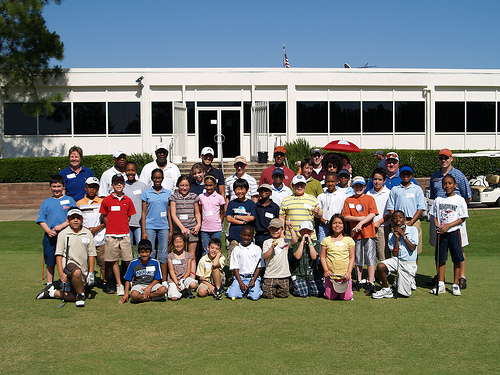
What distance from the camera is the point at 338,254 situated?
7043 mm

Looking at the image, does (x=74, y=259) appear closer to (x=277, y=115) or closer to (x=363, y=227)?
(x=363, y=227)

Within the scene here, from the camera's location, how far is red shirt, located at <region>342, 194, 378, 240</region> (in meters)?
7.39

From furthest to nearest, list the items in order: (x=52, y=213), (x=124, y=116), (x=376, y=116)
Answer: (x=376, y=116)
(x=124, y=116)
(x=52, y=213)

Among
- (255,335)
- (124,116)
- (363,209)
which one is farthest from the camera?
(124,116)

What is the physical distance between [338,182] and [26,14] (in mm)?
16257

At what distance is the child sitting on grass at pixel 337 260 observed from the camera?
269 inches

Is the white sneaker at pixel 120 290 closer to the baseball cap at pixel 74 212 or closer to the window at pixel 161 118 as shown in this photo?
the baseball cap at pixel 74 212

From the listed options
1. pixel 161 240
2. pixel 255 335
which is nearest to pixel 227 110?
pixel 161 240

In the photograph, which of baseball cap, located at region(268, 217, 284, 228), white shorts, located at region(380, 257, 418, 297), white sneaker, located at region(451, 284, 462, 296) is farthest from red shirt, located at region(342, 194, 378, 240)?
white sneaker, located at region(451, 284, 462, 296)

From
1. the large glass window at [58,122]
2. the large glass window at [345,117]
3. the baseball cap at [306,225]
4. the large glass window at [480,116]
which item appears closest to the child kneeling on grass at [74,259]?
the baseball cap at [306,225]

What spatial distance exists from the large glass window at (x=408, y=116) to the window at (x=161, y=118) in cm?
1007

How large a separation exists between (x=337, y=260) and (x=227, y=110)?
15587 mm

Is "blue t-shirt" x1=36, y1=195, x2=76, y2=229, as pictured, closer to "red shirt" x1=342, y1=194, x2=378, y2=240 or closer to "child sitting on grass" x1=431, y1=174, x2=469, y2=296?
"red shirt" x1=342, y1=194, x2=378, y2=240

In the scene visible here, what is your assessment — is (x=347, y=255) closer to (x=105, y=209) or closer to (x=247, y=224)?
(x=247, y=224)
